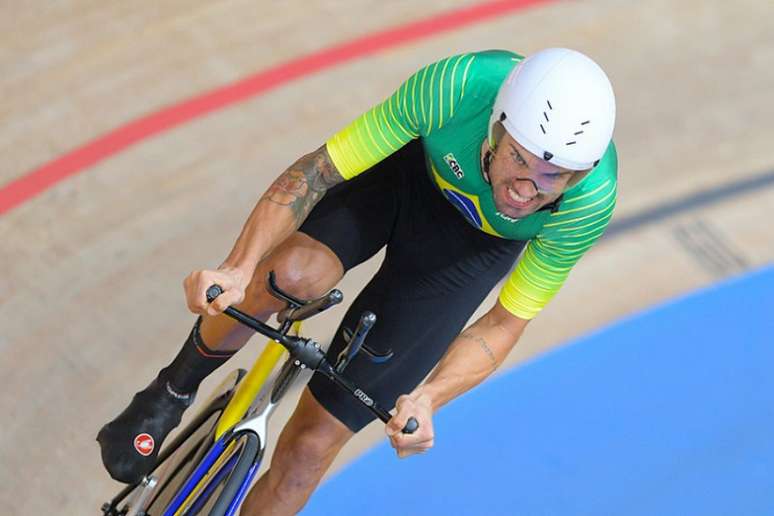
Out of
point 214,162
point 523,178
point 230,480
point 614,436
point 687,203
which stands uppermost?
point 523,178

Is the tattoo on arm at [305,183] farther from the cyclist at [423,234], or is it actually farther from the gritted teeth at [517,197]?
the gritted teeth at [517,197]

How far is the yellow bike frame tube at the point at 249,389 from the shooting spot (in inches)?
104

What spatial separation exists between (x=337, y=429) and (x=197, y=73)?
90.0 inches

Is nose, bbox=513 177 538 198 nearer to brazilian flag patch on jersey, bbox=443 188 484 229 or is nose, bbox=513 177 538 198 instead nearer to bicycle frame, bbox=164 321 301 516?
brazilian flag patch on jersey, bbox=443 188 484 229

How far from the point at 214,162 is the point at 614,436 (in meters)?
1.74

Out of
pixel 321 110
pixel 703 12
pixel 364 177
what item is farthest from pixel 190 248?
pixel 703 12

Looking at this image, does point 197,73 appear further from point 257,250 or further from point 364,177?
point 257,250

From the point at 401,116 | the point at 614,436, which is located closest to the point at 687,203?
the point at 614,436

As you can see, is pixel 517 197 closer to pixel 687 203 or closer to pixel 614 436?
pixel 614 436

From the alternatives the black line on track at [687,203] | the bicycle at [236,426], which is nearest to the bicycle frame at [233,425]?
the bicycle at [236,426]

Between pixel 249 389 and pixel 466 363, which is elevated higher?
pixel 249 389

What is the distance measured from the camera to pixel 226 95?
4.59m

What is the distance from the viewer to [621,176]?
457cm

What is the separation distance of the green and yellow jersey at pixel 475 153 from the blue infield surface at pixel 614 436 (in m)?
0.99
